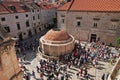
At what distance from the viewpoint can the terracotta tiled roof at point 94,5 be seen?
2537 cm

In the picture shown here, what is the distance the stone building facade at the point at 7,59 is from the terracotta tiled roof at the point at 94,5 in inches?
892

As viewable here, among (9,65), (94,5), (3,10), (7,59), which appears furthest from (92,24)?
(7,59)

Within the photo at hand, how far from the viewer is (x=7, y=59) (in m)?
7.08

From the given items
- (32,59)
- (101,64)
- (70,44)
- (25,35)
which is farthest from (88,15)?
(25,35)

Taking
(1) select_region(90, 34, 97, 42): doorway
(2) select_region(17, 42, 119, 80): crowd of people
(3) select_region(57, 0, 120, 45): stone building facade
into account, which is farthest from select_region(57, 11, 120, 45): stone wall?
(2) select_region(17, 42, 119, 80): crowd of people

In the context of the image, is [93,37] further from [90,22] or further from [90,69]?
[90,69]

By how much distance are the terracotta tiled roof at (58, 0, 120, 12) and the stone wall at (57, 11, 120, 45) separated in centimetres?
92

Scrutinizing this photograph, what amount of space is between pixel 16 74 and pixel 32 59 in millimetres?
14546

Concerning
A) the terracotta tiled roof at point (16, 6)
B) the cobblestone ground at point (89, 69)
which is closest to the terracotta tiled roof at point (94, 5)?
the terracotta tiled roof at point (16, 6)

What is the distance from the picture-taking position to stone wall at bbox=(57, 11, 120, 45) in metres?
25.3

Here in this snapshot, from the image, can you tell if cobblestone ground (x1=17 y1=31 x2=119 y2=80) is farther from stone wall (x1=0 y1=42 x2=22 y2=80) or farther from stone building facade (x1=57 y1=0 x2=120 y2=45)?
stone wall (x1=0 y1=42 x2=22 y2=80)

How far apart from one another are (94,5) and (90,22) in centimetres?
380

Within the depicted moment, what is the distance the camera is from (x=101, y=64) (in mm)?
19562

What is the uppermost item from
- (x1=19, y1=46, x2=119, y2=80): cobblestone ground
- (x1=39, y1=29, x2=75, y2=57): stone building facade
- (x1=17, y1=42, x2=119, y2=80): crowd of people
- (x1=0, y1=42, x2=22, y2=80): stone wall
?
(x1=0, y1=42, x2=22, y2=80): stone wall
